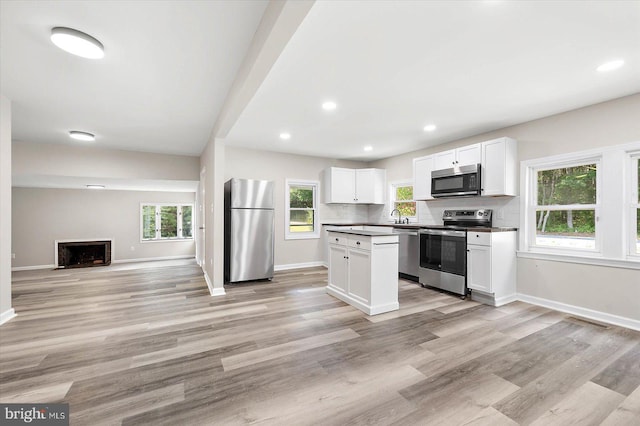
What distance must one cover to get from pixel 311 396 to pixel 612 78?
3.83 meters

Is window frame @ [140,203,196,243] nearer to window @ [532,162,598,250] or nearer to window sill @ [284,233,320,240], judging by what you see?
window sill @ [284,233,320,240]

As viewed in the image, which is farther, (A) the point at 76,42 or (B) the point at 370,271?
(B) the point at 370,271

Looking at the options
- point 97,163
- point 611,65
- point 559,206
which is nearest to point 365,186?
point 559,206

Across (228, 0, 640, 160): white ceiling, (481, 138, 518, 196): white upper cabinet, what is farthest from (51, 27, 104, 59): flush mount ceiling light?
(481, 138, 518, 196): white upper cabinet

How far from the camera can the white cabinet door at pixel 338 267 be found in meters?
3.72

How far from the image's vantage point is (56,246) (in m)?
6.98

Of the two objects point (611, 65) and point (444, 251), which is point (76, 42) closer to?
point (611, 65)

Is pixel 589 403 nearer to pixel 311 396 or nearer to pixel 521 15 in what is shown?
pixel 311 396

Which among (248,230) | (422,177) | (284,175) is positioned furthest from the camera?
(284,175)

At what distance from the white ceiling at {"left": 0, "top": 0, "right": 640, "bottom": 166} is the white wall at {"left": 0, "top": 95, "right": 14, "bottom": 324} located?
28 cm

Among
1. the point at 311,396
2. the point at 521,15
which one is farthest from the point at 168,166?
the point at 521,15

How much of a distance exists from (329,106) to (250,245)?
8.91 ft

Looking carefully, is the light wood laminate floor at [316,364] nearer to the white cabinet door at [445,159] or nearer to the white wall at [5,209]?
the white wall at [5,209]

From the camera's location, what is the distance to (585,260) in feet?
10.6
